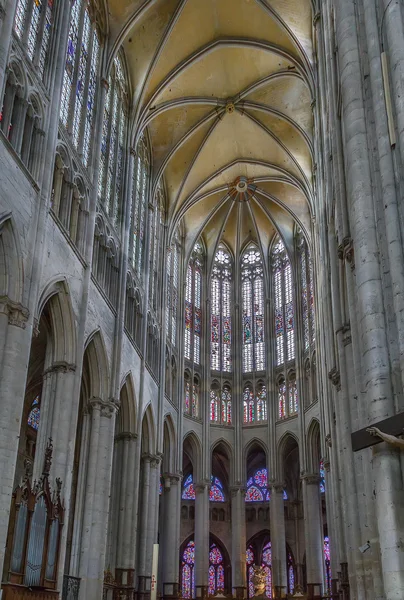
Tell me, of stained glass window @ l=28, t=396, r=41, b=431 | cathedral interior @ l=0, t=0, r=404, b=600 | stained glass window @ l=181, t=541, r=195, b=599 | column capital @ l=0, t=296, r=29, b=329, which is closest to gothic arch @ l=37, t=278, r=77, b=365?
cathedral interior @ l=0, t=0, r=404, b=600

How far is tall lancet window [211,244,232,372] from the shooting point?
4112 cm

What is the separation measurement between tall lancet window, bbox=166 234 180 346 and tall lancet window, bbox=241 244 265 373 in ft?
17.9

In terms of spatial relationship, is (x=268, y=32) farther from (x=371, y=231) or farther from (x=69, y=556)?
(x=69, y=556)

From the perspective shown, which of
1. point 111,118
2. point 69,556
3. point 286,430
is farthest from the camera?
point 286,430

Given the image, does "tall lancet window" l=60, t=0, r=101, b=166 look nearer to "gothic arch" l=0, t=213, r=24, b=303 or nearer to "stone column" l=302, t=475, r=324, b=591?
"gothic arch" l=0, t=213, r=24, b=303

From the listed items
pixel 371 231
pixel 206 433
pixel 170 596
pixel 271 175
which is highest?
pixel 271 175

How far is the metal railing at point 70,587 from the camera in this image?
64.6 feet

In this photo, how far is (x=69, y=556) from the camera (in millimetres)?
22500

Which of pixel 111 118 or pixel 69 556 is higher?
pixel 111 118

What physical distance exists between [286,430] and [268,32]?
2037cm

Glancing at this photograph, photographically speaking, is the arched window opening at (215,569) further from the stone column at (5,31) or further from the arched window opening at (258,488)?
the stone column at (5,31)

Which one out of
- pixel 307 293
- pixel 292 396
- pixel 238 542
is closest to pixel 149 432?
pixel 238 542

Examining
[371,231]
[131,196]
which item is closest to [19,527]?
[371,231]

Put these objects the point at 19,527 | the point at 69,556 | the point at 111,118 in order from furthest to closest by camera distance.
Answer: the point at 111,118
the point at 69,556
the point at 19,527
